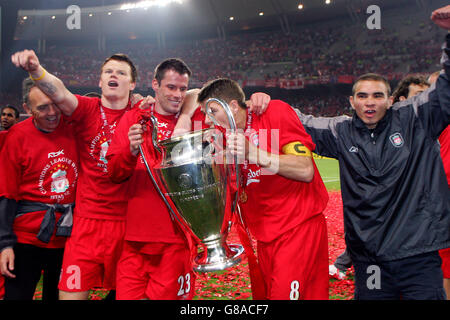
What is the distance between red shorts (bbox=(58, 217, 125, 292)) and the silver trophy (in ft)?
3.00

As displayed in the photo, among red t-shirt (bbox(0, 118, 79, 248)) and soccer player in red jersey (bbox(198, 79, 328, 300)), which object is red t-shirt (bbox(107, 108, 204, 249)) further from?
red t-shirt (bbox(0, 118, 79, 248))

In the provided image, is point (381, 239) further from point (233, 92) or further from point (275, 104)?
point (233, 92)

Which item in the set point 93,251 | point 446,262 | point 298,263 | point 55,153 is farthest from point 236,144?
point 446,262

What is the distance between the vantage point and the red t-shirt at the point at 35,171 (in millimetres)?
2572

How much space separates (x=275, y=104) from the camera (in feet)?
7.75

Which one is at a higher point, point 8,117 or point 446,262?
point 8,117

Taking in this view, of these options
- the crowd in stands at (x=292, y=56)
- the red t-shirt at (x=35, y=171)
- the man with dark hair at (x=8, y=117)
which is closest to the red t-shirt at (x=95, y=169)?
the red t-shirt at (x=35, y=171)

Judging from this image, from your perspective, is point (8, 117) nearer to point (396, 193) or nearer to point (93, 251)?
point (93, 251)

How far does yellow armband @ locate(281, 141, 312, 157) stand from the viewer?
2066 millimetres

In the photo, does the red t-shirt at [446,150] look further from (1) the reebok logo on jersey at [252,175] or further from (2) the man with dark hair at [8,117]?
(2) the man with dark hair at [8,117]

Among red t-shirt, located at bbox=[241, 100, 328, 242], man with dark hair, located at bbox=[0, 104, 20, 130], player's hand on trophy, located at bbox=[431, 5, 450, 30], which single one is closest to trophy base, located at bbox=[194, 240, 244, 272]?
red t-shirt, located at bbox=[241, 100, 328, 242]

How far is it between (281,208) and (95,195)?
3.96 feet

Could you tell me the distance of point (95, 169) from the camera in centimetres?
253
